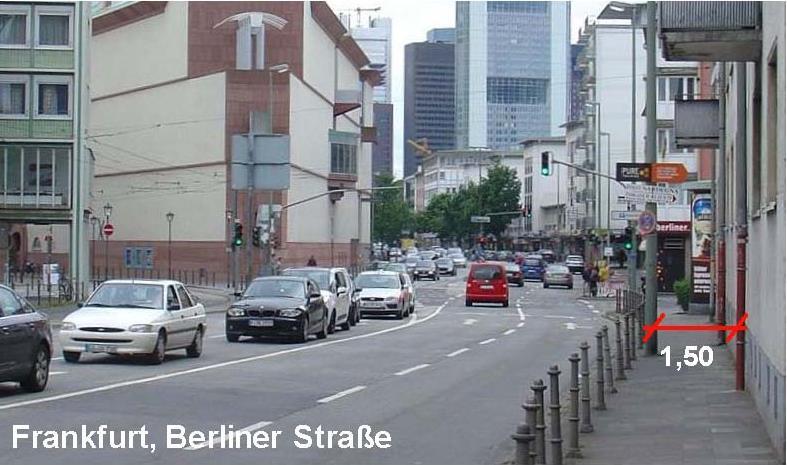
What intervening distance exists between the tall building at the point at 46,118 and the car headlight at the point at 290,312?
2788 cm

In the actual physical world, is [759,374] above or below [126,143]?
below

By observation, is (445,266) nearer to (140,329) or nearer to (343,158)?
(343,158)

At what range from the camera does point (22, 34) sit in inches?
2224

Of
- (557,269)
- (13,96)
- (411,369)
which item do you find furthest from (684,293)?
(557,269)

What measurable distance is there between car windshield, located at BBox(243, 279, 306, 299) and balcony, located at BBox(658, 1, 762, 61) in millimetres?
13644

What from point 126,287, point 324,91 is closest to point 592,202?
point 324,91

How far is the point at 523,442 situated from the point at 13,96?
171ft

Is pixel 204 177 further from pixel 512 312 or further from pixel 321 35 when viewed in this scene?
pixel 512 312

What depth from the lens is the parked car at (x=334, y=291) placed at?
33.7m

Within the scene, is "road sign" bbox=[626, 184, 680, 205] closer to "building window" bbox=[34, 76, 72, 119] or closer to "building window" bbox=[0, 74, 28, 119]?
"building window" bbox=[34, 76, 72, 119]

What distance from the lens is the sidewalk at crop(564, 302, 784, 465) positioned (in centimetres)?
1259

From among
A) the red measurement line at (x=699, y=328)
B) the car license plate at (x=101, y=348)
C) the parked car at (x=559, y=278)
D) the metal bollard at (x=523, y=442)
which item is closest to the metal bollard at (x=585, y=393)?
the red measurement line at (x=699, y=328)

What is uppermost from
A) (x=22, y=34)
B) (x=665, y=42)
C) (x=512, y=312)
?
(x=22, y=34)

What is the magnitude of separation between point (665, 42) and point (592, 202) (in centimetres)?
8957
